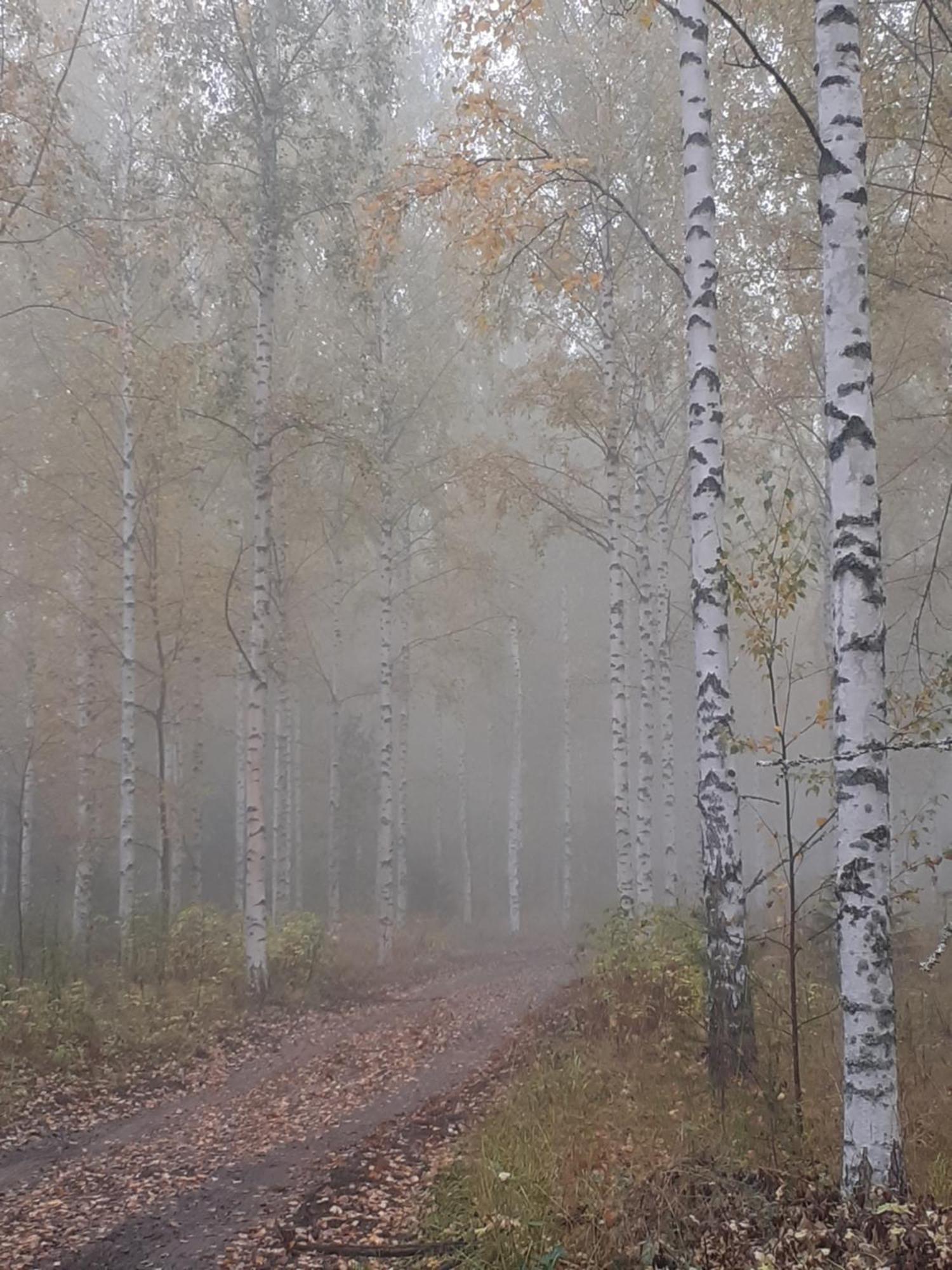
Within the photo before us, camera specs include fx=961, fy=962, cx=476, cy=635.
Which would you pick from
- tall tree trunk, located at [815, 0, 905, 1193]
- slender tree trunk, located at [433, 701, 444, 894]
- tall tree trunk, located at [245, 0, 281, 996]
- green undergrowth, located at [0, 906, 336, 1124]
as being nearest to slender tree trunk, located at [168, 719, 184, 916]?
green undergrowth, located at [0, 906, 336, 1124]

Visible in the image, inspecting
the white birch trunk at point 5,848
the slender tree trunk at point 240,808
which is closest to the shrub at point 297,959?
the slender tree trunk at point 240,808

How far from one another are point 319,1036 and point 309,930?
3.98 metres

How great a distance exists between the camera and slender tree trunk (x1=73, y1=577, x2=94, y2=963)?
624 inches

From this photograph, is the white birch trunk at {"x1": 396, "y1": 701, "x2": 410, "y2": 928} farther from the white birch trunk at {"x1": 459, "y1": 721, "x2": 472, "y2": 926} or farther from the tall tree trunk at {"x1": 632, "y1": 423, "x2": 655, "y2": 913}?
the tall tree trunk at {"x1": 632, "y1": 423, "x2": 655, "y2": 913}

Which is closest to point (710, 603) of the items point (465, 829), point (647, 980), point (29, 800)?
point (647, 980)

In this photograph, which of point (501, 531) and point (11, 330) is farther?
point (501, 531)

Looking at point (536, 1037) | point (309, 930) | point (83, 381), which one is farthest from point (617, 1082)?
point (83, 381)

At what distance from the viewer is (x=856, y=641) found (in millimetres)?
4734

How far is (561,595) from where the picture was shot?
2752 centimetres

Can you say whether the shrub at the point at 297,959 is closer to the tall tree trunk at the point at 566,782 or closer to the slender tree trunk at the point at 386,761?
the slender tree trunk at the point at 386,761

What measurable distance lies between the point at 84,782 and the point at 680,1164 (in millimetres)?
14814

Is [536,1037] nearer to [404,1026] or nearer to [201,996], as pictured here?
[404,1026]

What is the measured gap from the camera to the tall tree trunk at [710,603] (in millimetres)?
6926

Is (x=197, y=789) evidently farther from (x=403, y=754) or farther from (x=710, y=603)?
(x=710, y=603)
